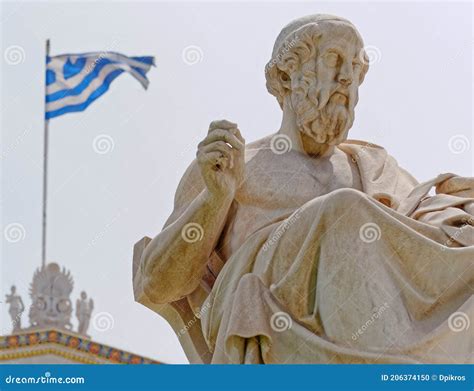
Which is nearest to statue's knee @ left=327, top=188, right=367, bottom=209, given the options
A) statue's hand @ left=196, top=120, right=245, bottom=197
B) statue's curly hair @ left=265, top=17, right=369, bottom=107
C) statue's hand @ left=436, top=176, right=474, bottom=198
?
statue's hand @ left=196, top=120, right=245, bottom=197

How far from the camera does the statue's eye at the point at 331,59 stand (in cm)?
1015

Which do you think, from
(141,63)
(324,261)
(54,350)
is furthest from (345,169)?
(54,350)

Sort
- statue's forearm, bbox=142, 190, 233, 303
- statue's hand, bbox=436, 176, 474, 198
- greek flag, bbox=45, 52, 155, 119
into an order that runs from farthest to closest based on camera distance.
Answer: greek flag, bbox=45, 52, 155, 119 < statue's hand, bbox=436, 176, 474, 198 < statue's forearm, bbox=142, 190, 233, 303

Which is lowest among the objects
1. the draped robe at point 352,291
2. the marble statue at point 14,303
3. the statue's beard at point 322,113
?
the draped robe at point 352,291

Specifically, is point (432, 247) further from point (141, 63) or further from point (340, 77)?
point (141, 63)

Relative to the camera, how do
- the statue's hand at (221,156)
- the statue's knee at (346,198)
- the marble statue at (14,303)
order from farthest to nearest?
the marble statue at (14,303)
the statue's hand at (221,156)
the statue's knee at (346,198)

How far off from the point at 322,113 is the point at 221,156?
740mm

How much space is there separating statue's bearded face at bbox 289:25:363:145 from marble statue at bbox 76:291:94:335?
28652 mm

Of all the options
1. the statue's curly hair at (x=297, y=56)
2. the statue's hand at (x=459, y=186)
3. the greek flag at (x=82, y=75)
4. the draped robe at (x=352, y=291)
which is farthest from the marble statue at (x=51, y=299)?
the draped robe at (x=352, y=291)

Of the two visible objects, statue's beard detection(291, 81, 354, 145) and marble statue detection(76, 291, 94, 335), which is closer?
statue's beard detection(291, 81, 354, 145)

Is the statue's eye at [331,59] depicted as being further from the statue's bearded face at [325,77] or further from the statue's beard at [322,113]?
the statue's beard at [322,113]

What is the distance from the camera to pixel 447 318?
9320mm

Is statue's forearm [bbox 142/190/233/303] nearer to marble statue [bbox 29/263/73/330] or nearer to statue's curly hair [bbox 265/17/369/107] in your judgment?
statue's curly hair [bbox 265/17/369/107]

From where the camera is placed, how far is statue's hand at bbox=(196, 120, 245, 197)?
9656 millimetres
